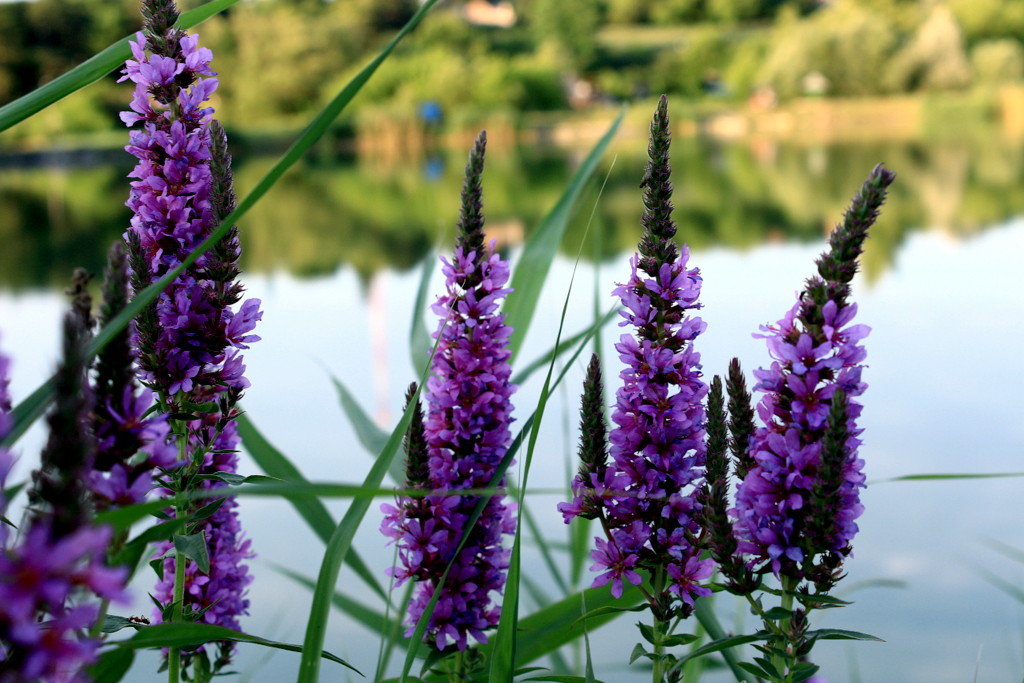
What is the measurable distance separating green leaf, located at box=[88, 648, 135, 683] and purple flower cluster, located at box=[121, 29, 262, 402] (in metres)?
0.38

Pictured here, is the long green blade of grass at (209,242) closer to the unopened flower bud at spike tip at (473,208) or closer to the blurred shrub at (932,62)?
the unopened flower bud at spike tip at (473,208)

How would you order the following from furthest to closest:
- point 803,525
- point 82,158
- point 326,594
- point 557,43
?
1. point 557,43
2. point 82,158
3. point 803,525
4. point 326,594

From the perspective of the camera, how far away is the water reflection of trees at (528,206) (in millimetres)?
12227

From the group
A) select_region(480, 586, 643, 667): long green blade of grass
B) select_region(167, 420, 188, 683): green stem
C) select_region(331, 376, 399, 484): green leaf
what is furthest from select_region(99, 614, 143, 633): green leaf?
select_region(331, 376, 399, 484): green leaf

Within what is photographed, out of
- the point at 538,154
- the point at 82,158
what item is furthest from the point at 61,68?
the point at 538,154

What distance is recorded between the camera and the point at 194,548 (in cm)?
111

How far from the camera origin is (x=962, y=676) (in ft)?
13.3

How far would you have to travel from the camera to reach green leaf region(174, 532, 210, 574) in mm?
1091

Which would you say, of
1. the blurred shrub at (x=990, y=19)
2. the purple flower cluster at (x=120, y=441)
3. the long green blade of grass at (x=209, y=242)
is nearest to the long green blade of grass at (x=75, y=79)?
the long green blade of grass at (x=209, y=242)

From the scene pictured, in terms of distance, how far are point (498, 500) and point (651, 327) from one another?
1.05 ft

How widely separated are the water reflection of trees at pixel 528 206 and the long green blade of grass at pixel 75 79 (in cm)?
667

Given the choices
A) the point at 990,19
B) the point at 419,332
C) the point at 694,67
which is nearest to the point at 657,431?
the point at 419,332

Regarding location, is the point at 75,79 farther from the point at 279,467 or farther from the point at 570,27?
the point at 570,27

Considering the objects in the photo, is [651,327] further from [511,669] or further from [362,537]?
[362,537]
